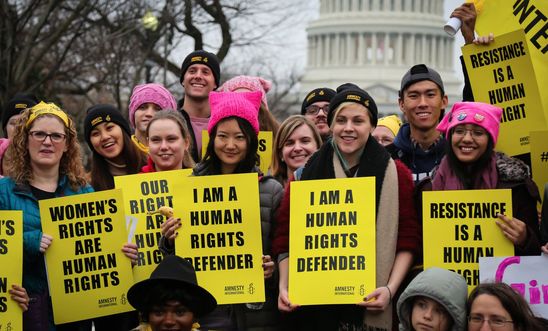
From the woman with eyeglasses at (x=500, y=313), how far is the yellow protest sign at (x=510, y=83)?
81.5 inches

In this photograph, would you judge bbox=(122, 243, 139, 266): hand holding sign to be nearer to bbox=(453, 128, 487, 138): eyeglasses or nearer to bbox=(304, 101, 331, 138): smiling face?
bbox=(453, 128, 487, 138): eyeglasses

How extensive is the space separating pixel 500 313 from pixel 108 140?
3364 millimetres

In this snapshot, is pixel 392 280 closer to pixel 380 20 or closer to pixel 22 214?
pixel 22 214

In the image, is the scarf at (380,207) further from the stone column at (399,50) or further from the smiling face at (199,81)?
the stone column at (399,50)

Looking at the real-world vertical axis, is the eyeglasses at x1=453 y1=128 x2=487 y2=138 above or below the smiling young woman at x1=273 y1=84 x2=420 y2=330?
above

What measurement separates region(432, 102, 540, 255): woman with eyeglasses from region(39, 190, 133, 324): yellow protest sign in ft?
6.73

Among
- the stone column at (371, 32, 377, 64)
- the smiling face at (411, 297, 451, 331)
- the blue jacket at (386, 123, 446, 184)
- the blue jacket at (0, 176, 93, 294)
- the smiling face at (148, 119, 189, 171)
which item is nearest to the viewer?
the smiling face at (411, 297, 451, 331)

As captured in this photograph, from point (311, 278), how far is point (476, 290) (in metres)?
1.05

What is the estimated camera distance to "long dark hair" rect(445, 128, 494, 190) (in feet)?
26.5

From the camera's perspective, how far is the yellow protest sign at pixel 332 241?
7816 mm

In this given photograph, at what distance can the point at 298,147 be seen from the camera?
9.51 m

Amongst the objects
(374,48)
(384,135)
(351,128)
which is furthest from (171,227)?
(374,48)

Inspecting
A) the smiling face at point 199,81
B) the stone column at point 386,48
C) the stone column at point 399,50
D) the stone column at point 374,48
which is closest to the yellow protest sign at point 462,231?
the smiling face at point 199,81

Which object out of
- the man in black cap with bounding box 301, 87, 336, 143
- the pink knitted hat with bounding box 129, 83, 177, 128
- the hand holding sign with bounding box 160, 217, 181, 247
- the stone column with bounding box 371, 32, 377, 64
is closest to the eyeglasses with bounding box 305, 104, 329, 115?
the man in black cap with bounding box 301, 87, 336, 143
